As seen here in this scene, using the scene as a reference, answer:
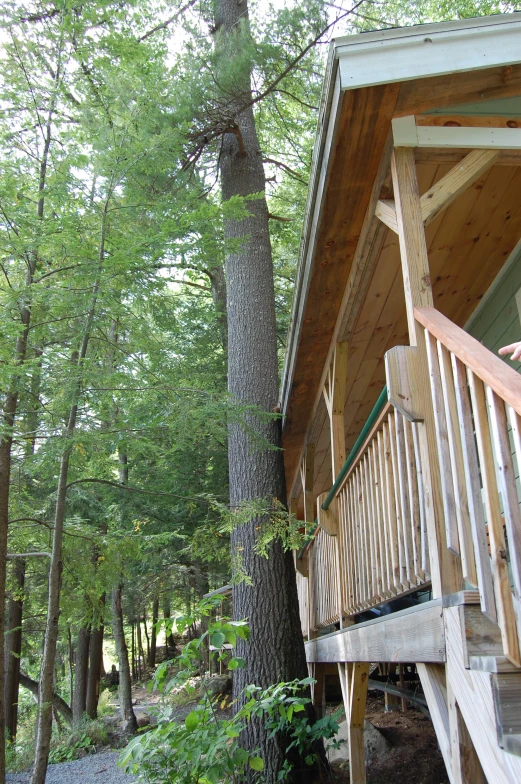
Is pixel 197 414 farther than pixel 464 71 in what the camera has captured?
Yes

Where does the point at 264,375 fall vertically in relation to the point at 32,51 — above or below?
below

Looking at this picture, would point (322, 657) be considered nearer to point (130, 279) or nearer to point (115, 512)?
point (130, 279)

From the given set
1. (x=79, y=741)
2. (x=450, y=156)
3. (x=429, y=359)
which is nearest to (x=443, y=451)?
(x=429, y=359)

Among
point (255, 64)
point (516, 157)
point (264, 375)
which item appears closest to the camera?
point (516, 157)

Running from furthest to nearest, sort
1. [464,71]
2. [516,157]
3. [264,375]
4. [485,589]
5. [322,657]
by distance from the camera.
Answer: [264,375], [322,657], [516,157], [464,71], [485,589]

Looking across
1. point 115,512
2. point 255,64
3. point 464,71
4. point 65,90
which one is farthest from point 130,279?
point 115,512

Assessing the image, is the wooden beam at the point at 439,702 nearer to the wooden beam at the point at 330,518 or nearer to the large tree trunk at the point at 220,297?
the wooden beam at the point at 330,518

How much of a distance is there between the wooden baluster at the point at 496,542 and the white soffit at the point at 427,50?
1.62m

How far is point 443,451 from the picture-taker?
2.34 metres

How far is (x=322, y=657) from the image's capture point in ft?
18.6

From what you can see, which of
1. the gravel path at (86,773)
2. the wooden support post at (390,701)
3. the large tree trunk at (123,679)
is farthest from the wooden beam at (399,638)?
the large tree trunk at (123,679)

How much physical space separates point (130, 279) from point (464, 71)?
3090 millimetres

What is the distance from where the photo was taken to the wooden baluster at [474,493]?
74.9 inches

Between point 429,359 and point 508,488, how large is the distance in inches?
32.4
